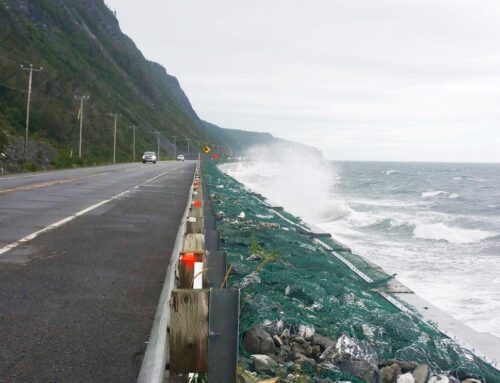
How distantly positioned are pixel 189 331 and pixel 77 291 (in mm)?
3101

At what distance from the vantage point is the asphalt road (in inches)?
157

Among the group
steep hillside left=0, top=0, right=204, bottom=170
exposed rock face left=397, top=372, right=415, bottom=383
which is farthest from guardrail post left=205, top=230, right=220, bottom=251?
steep hillside left=0, top=0, right=204, bottom=170

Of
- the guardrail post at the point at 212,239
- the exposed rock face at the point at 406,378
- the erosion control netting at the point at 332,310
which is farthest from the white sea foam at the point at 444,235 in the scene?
the guardrail post at the point at 212,239

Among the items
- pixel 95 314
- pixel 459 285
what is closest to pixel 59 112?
pixel 459 285

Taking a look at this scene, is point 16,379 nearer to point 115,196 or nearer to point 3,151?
point 115,196

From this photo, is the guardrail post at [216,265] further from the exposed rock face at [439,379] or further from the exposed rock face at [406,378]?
the exposed rock face at [439,379]

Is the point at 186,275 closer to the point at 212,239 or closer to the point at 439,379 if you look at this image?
the point at 212,239

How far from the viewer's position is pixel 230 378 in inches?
128

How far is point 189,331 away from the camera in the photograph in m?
3.13

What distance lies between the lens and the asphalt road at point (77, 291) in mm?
3982

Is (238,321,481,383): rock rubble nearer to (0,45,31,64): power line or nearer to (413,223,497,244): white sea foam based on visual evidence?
(413,223,497,244): white sea foam

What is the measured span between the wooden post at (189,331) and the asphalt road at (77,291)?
721 mm

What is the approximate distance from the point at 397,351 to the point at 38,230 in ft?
20.8

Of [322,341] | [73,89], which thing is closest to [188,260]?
[322,341]
